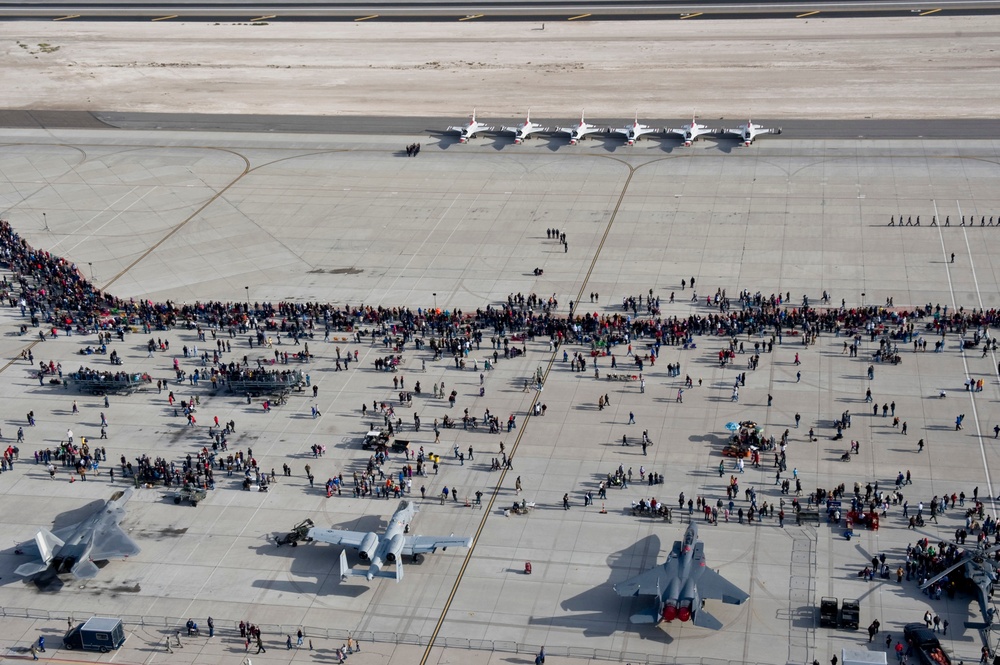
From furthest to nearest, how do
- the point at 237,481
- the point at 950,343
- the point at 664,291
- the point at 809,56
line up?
the point at 809,56 < the point at 664,291 < the point at 950,343 < the point at 237,481

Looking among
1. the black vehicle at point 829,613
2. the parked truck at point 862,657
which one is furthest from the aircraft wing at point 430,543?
the parked truck at point 862,657

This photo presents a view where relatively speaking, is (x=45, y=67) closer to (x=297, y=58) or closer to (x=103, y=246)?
(x=297, y=58)

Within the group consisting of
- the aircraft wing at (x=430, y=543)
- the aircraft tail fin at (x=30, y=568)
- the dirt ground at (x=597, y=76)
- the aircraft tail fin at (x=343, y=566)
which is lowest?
the aircraft tail fin at (x=30, y=568)

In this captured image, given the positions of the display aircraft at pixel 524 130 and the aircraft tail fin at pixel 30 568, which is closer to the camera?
the aircraft tail fin at pixel 30 568

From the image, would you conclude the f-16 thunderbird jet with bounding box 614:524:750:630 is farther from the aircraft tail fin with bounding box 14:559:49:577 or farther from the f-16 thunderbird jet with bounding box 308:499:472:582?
the aircraft tail fin with bounding box 14:559:49:577

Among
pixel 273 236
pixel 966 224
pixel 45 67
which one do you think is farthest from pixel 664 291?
pixel 45 67

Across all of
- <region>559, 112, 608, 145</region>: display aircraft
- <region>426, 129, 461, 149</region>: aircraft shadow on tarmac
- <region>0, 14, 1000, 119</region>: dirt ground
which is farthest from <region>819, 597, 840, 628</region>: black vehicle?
<region>0, 14, 1000, 119</region>: dirt ground

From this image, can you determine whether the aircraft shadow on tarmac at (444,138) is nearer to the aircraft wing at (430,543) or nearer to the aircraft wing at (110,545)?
the aircraft wing at (110,545)

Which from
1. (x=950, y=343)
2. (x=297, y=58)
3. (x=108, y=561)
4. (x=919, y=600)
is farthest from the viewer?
(x=297, y=58)
